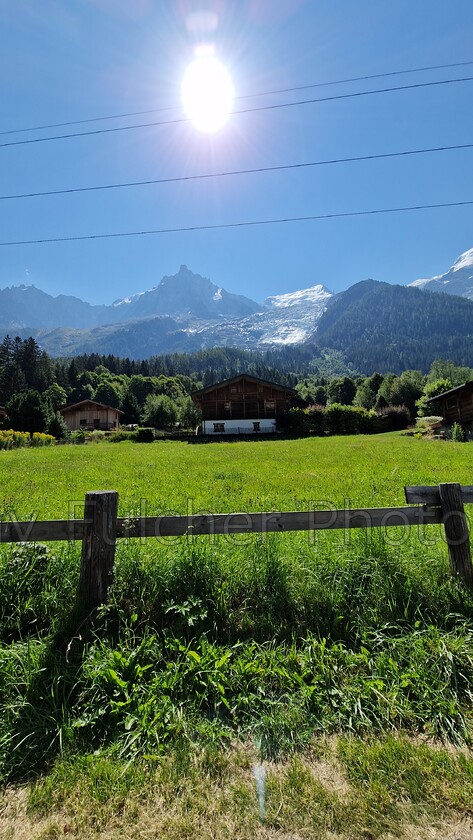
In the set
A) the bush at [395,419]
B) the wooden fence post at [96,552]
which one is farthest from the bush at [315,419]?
the wooden fence post at [96,552]

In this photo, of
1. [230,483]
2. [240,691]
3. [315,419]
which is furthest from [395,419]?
[240,691]

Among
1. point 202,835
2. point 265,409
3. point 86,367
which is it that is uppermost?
point 86,367

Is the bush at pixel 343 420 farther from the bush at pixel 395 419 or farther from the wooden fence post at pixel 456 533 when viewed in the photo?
the wooden fence post at pixel 456 533

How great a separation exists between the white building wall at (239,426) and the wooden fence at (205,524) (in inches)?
1626

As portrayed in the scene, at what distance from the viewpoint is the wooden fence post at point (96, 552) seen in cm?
319

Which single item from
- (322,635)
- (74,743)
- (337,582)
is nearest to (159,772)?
(74,743)

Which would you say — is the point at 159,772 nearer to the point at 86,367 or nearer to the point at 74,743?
the point at 74,743

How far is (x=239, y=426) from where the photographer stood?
152 feet

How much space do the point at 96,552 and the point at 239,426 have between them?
4308cm

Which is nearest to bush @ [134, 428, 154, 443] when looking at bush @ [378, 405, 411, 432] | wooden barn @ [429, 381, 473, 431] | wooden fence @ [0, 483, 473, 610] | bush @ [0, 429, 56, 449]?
bush @ [0, 429, 56, 449]

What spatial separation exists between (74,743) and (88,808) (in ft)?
1.43

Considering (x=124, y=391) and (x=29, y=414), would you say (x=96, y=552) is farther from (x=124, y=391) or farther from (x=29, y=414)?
(x=124, y=391)

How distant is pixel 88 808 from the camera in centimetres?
194

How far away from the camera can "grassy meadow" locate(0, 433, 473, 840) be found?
6.35ft
